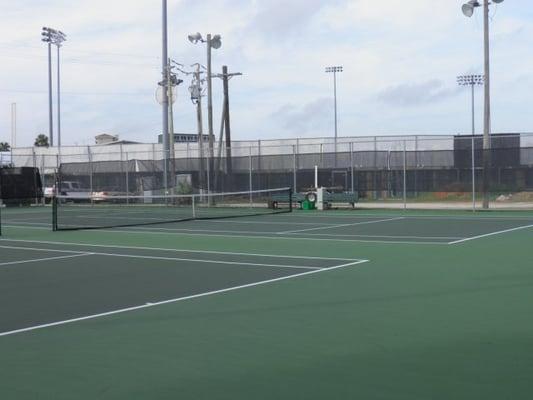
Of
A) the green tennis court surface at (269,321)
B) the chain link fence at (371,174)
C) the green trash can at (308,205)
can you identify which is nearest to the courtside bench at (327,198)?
the green trash can at (308,205)

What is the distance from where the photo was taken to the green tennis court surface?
16.8 ft

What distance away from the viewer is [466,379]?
511cm

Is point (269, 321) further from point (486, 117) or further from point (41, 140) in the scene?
point (41, 140)

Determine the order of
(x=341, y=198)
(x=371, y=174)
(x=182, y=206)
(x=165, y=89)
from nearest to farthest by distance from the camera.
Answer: (x=341, y=198)
(x=371, y=174)
(x=182, y=206)
(x=165, y=89)

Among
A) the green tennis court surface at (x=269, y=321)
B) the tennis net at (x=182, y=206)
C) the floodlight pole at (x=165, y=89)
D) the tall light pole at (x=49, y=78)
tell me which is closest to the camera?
the green tennis court surface at (x=269, y=321)

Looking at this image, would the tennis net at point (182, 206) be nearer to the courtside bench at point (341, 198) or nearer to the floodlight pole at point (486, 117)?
the courtside bench at point (341, 198)

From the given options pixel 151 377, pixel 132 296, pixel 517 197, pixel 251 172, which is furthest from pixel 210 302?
pixel 251 172

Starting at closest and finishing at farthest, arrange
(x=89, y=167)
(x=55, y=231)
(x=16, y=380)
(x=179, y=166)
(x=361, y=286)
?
(x=16, y=380) → (x=361, y=286) → (x=55, y=231) → (x=179, y=166) → (x=89, y=167)

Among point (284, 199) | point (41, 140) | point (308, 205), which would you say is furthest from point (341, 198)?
point (41, 140)

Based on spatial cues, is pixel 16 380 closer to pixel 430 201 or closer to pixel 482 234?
pixel 482 234

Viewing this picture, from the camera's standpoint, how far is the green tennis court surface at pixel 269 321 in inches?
202

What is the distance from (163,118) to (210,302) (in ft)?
86.2

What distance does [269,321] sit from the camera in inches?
285

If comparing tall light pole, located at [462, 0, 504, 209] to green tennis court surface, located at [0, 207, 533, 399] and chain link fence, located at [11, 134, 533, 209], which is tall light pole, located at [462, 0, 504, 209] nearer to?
chain link fence, located at [11, 134, 533, 209]
